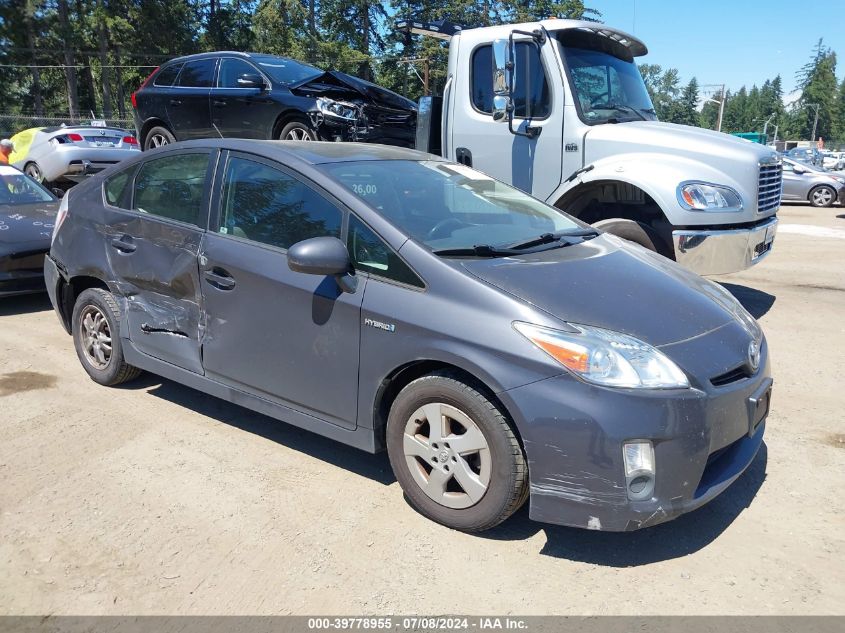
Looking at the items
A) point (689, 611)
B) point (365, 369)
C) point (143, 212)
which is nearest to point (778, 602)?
point (689, 611)

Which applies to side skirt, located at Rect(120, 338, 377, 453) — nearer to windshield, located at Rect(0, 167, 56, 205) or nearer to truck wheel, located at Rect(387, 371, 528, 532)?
truck wheel, located at Rect(387, 371, 528, 532)

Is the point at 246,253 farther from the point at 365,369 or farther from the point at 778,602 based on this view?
the point at 778,602

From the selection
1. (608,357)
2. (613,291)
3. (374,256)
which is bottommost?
(608,357)

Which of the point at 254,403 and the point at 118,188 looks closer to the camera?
the point at 254,403

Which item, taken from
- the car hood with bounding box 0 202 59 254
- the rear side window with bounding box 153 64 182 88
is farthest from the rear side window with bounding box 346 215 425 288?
the rear side window with bounding box 153 64 182 88

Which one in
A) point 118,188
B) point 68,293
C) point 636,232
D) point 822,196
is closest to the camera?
point 118,188

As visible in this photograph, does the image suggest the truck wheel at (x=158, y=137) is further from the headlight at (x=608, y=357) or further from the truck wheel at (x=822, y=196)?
the truck wheel at (x=822, y=196)

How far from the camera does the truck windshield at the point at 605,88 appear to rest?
21.0 ft

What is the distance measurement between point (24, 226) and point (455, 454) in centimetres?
611

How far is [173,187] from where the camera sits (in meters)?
4.32

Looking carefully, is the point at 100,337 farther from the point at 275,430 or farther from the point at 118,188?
the point at 275,430

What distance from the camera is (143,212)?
4438mm

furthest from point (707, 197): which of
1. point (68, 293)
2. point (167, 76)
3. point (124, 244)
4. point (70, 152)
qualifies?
point (70, 152)

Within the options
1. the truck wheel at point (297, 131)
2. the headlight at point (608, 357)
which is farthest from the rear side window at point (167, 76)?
the headlight at point (608, 357)
